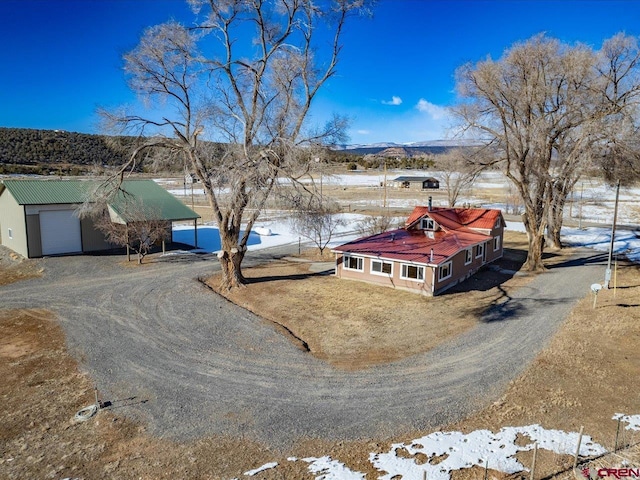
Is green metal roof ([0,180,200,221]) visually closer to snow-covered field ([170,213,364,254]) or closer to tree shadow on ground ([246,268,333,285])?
snow-covered field ([170,213,364,254])

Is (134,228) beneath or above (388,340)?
above

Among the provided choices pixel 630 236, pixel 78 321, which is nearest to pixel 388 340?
pixel 78 321

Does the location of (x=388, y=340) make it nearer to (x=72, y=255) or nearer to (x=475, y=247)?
(x=475, y=247)

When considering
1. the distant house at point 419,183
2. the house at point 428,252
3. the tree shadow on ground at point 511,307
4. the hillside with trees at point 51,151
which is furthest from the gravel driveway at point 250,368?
the hillside with trees at point 51,151

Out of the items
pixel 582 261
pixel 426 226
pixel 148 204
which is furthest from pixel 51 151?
pixel 582 261

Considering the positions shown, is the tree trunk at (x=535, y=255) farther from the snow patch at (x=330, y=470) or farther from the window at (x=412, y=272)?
the snow patch at (x=330, y=470)

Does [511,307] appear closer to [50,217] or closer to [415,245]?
[415,245]

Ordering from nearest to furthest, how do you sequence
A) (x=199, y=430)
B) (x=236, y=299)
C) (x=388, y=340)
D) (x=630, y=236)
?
(x=199, y=430), (x=388, y=340), (x=236, y=299), (x=630, y=236)
